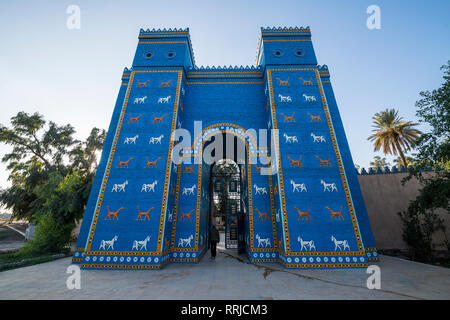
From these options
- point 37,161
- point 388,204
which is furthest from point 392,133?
point 37,161

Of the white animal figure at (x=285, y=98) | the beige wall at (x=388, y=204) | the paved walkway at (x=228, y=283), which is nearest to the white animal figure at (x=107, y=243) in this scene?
the paved walkway at (x=228, y=283)

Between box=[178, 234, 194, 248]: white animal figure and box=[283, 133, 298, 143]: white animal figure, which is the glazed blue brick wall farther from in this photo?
box=[283, 133, 298, 143]: white animal figure

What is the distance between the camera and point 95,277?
5.48 meters

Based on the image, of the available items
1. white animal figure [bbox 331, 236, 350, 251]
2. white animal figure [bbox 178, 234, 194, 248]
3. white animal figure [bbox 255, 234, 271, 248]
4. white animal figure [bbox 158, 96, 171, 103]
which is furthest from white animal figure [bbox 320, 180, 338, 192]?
white animal figure [bbox 158, 96, 171, 103]

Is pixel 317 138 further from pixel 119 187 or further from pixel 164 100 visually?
pixel 119 187

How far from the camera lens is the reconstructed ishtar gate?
678cm

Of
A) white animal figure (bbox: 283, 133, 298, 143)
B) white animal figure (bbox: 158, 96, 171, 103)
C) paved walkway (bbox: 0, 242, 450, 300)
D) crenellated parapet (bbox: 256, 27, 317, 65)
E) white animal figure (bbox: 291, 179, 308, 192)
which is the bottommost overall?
paved walkway (bbox: 0, 242, 450, 300)

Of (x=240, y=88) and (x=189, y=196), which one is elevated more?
(x=240, y=88)

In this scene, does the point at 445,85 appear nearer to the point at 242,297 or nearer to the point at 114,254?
the point at 242,297

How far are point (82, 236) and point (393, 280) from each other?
10.6 metres

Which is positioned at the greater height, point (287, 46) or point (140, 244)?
point (287, 46)

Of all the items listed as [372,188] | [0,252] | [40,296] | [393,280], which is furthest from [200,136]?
[0,252]

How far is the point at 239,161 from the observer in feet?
36.8

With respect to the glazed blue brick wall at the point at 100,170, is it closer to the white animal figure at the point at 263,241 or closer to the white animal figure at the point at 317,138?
the white animal figure at the point at 263,241
